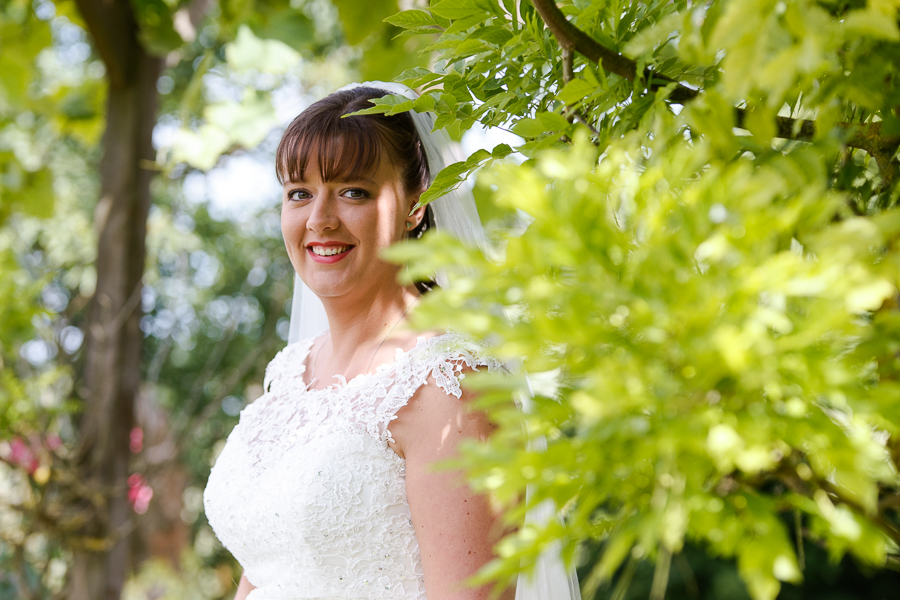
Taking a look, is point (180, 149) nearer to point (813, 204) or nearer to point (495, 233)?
point (495, 233)

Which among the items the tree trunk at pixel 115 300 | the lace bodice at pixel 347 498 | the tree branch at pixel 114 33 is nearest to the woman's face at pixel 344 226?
the lace bodice at pixel 347 498

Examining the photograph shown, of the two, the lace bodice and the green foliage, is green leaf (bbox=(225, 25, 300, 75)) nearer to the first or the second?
the lace bodice

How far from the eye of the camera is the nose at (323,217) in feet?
4.75

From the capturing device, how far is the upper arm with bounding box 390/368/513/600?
3.82 feet

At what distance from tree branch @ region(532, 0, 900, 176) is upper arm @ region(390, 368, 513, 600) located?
63 cm

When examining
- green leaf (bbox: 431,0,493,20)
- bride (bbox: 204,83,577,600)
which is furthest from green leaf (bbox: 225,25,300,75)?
green leaf (bbox: 431,0,493,20)

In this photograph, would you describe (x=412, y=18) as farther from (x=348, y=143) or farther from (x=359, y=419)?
(x=359, y=419)

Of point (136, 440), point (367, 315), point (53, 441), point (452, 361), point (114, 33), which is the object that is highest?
point (452, 361)

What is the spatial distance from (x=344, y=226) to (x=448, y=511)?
0.63 meters

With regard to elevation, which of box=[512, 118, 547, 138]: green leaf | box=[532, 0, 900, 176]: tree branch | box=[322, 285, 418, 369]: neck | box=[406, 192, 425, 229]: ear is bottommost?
box=[322, 285, 418, 369]: neck

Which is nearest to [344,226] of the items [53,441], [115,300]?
[115,300]

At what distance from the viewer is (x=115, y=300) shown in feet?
9.22

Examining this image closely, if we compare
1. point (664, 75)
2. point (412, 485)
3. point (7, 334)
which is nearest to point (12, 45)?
point (7, 334)

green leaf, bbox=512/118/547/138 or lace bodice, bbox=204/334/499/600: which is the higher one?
green leaf, bbox=512/118/547/138
